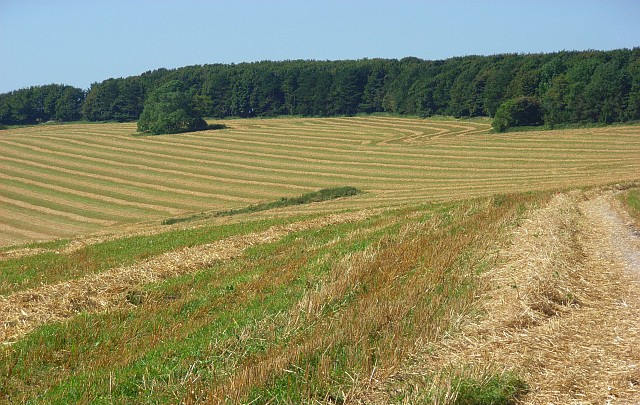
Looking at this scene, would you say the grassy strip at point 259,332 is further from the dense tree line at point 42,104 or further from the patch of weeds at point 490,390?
the dense tree line at point 42,104

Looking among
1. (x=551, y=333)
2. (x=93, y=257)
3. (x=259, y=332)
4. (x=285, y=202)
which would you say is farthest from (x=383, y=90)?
(x=259, y=332)

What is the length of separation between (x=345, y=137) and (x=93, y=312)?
91617mm

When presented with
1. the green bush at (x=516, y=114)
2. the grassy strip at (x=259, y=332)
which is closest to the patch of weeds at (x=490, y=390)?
the grassy strip at (x=259, y=332)

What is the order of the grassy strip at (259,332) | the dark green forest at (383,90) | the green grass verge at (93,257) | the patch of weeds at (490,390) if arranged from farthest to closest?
the dark green forest at (383,90), the green grass verge at (93,257), the grassy strip at (259,332), the patch of weeds at (490,390)

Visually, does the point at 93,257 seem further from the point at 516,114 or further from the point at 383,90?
the point at 383,90

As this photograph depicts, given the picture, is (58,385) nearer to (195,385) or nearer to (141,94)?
(195,385)

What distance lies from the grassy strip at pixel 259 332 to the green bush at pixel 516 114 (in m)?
88.3

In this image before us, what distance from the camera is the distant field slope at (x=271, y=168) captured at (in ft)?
174

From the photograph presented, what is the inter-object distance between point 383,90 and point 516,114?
55544 millimetres

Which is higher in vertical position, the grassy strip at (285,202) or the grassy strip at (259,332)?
the grassy strip at (259,332)

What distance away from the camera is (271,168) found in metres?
77.5

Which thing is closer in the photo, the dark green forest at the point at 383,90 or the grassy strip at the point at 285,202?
the grassy strip at the point at 285,202

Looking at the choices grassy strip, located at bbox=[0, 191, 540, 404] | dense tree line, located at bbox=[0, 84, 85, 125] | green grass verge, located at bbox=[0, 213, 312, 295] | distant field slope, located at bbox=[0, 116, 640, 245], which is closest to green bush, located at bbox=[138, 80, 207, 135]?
distant field slope, located at bbox=[0, 116, 640, 245]

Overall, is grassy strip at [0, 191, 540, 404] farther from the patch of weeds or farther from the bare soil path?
the patch of weeds
